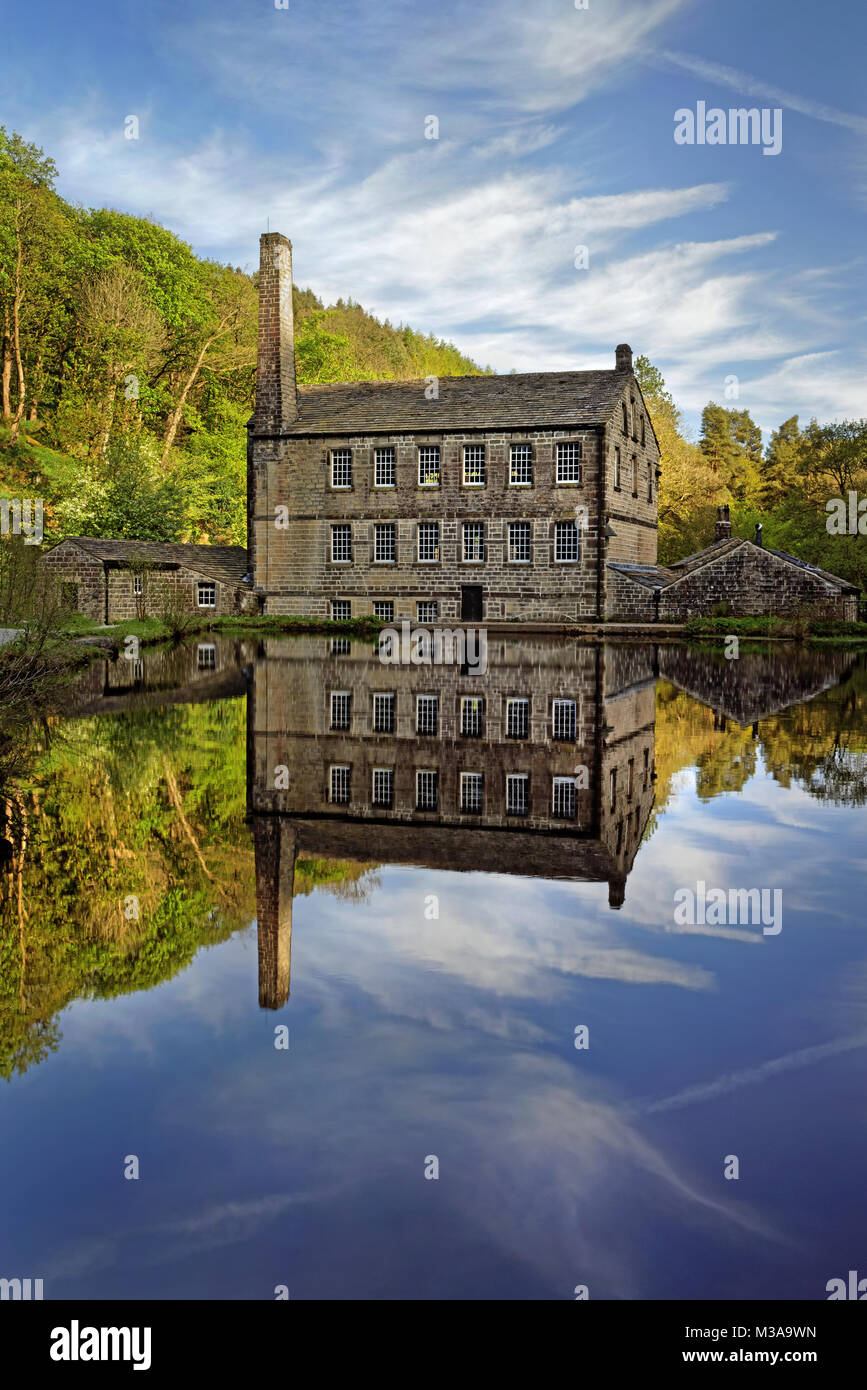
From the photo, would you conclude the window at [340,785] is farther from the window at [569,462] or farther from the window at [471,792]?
the window at [569,462]

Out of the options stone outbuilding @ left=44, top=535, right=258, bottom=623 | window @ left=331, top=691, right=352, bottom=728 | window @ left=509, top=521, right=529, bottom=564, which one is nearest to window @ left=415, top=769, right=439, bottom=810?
window @ left=331, top=691, right=352, bottom=728

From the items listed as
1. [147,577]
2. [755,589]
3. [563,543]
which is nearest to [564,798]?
[755,589]

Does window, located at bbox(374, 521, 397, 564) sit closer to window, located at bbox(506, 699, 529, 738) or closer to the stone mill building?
the stone mill building

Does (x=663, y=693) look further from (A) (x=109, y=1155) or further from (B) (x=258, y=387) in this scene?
(B) (x=258, y=387)

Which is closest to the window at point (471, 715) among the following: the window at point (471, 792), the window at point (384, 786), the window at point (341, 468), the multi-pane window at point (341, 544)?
the window at point (384, 786)

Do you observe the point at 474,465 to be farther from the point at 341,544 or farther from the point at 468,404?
the point at 341,544

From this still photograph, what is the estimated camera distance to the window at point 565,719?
616 inches

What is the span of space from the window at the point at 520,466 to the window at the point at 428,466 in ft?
11.6

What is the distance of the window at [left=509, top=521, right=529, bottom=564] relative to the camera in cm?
4753

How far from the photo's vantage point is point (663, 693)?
875 inches

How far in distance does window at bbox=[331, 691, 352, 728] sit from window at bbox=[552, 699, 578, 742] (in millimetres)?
3304

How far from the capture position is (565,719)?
17.2m

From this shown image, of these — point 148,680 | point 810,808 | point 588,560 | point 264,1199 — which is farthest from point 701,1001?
point 588,560
